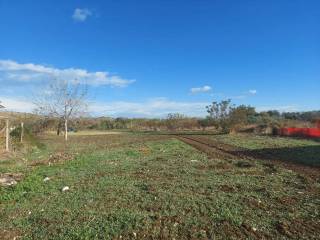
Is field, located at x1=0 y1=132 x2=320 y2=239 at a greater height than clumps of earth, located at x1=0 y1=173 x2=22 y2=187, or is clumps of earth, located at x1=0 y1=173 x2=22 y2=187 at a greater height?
clumps of earth, located at x1=0 y1=173 x2=22 y2=187

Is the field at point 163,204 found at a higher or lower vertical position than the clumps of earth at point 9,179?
lower

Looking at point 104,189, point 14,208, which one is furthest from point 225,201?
point 14,208

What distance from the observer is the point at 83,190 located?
884 centimetres

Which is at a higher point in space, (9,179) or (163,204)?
(9,179)

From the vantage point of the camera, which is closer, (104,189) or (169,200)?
(169,200)

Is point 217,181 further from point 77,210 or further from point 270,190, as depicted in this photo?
point 77,210

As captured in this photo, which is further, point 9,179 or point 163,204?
point 9,179

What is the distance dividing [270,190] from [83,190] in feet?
14.8

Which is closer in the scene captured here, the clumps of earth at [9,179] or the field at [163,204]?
the field at [163,204]

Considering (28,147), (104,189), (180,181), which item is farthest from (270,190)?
(28,147)

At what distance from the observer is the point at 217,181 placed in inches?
386

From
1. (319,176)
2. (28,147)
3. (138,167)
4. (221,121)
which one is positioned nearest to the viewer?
(319,176)

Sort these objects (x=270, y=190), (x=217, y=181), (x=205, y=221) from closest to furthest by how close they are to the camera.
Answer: (x=205, y=221), (x=270, y=190), (x=217, y=181)

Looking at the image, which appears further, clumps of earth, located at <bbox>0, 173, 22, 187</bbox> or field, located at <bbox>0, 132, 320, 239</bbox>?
clumps of earth, located at <bbox>0, 173, 22, 187</bbox>
